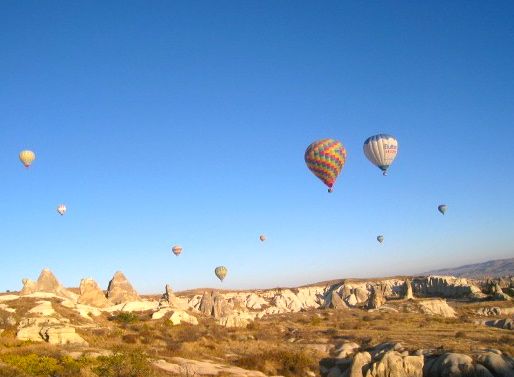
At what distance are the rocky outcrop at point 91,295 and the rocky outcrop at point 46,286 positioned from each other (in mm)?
1872

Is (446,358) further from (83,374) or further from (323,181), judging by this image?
(323,181)

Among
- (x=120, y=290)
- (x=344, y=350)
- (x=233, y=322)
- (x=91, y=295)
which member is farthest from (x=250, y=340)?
(x=120, y=290)

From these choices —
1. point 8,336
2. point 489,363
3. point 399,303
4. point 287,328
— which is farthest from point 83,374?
point 399,303

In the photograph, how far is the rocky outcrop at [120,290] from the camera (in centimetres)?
4538

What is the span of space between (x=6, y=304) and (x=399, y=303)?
50808mm

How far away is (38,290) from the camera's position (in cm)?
4369

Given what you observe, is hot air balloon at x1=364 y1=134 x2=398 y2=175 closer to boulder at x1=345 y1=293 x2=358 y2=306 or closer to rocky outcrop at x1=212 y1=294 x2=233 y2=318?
rocky outcrop at x1=212 y1=294 x2=233 y2=318

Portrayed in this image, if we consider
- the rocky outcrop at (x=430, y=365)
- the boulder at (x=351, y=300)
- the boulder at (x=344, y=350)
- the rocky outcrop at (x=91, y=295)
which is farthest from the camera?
the boulder at (x=351, y=300)

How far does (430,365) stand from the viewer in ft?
64.6

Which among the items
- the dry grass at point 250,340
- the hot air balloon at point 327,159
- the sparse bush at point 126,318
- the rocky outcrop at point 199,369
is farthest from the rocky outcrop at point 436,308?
the rocky outcrop at point 199,369

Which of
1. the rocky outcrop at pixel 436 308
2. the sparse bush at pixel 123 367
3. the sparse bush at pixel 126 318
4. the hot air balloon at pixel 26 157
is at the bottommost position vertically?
the rocky outcrop at pixel 436 308

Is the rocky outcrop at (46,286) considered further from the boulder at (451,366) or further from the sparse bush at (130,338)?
the boulder at (451,366)

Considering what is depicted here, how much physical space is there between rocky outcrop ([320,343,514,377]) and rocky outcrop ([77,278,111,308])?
28.8 m

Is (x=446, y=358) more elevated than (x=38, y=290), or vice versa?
(x=38, y=290)
